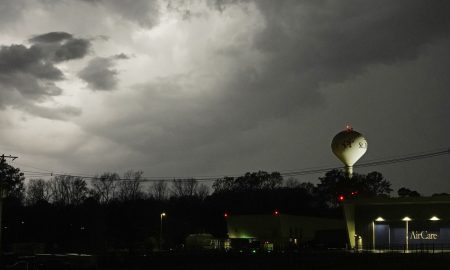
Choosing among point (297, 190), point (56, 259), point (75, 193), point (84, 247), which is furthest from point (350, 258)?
point (75, 193)

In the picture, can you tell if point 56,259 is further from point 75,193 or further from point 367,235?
point 75,193

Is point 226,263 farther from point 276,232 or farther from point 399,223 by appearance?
point 276,232

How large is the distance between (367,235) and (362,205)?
→ 4.09 m

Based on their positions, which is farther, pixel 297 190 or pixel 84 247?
pixel 297 190

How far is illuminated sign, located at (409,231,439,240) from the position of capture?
254 feet

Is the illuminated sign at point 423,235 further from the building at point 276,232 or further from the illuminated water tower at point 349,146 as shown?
the illuminated water tower at point 349,146

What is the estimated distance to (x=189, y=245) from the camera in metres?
95.8

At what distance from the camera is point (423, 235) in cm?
7825

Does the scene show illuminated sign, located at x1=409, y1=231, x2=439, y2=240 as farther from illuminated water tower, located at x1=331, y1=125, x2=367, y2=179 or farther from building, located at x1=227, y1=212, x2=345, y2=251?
illuminated water tower, located at x1=331, y1=125, x2=367, y2=179

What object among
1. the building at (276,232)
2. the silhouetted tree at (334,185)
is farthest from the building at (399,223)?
the silhouetted tree at (334,185)

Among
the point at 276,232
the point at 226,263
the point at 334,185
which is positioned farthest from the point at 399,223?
the point at 334,185

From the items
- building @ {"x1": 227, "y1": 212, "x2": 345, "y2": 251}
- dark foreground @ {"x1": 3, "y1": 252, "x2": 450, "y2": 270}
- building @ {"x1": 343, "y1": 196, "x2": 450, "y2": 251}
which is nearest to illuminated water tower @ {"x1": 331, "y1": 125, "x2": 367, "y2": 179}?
building @ {"x1": 227, "y1": 212, "x2": 345, "y2": 251}

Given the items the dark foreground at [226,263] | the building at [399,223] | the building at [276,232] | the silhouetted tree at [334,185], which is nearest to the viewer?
the dark foreground at [226,263]

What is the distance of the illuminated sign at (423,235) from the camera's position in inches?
3054
